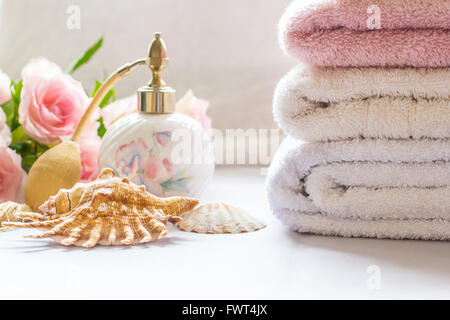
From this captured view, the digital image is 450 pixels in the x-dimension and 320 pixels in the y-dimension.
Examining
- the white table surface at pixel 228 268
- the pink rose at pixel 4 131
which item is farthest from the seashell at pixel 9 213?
the pink rose at pixel 4 131

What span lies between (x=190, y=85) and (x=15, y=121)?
1.25 ft

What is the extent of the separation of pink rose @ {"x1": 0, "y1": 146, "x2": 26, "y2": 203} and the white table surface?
12 centimetres

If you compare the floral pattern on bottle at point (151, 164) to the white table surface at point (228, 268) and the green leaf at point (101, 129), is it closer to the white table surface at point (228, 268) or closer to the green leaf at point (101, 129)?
the white table surface at point (228, 268)

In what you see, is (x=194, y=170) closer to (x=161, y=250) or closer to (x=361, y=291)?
(x=161, y=250)

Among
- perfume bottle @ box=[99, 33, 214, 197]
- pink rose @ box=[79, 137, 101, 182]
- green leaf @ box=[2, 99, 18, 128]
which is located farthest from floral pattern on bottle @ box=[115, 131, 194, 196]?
green leaf @ box=[2, 99, 18, 128]

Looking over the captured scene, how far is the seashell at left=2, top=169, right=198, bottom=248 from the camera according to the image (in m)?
0.55

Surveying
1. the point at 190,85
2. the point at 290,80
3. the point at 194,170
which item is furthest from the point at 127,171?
the point at 190,85

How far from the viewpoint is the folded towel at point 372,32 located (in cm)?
54

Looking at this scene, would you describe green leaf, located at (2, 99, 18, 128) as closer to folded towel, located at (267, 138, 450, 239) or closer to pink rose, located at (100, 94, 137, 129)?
pink rose, located at (100, 94, 137, 129)

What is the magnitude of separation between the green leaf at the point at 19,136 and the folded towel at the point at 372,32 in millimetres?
422
